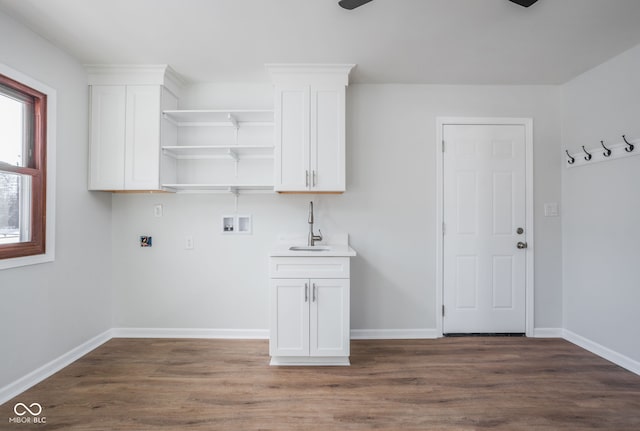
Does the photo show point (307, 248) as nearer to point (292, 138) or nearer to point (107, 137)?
point (292, 138)

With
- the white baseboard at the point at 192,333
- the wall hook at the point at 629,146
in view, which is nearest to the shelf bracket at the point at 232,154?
the white baseboard at the point at 192,333

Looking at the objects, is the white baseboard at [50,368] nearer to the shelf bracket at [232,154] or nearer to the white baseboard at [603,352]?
the shelf bracket at [232,154]

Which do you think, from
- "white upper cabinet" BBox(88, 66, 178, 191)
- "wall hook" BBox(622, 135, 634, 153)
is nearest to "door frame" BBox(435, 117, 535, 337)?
"wall hook" BBox(622, 135, 634, 153)

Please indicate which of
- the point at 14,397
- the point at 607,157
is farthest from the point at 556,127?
the point at 14,397

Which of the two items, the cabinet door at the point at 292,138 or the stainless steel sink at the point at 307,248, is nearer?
the cabinet door at the point at 292,138

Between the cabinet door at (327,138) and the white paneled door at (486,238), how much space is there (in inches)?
45.7

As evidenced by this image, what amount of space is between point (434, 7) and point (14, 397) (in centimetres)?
368

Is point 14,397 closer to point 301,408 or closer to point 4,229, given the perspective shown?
point 4,229

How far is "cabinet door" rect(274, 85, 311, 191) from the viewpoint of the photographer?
2.62 meters

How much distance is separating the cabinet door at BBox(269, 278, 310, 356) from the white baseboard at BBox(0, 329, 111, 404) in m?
1.64

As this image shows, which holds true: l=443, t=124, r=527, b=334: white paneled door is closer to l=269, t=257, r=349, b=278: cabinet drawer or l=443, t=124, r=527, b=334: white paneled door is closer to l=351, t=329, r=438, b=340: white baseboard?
l=351, t=329, r=438, b=340: white baseboard

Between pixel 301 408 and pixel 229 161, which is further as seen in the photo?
pixel 229 161

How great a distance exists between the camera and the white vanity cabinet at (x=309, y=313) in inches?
93.5

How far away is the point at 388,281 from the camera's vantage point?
2953 millimetres
